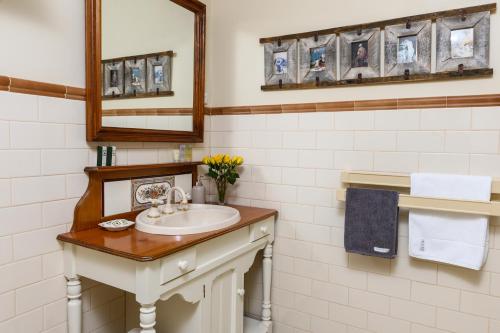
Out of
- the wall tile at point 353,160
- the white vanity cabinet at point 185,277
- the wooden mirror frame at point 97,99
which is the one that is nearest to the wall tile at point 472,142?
the wall tile at point 353,160

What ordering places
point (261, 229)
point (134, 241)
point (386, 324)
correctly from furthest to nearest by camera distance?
point (261, 229)
point (386, 324)
point (134, 241)

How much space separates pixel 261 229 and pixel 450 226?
2.86ft

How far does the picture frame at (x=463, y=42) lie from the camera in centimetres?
148

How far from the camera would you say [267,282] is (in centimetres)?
197

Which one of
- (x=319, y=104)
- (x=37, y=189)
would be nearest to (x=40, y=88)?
(x=37, y=189)

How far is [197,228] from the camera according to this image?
1.45 m

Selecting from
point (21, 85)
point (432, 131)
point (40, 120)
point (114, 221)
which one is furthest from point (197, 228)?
point (432, 131)

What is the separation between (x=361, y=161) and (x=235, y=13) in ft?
3.74

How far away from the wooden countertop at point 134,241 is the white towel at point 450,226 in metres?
0.83

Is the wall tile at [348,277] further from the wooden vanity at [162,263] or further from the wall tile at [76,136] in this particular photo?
the wall tile at [76,136]

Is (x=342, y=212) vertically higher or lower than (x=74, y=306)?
higher

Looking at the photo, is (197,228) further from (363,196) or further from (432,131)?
(432,131)

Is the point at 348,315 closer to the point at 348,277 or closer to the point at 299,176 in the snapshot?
the point at 348,277

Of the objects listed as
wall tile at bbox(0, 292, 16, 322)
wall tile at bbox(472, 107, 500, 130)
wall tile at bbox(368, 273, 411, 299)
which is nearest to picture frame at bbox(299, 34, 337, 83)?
wall tile at bbox(472, 107, 500, 130)
